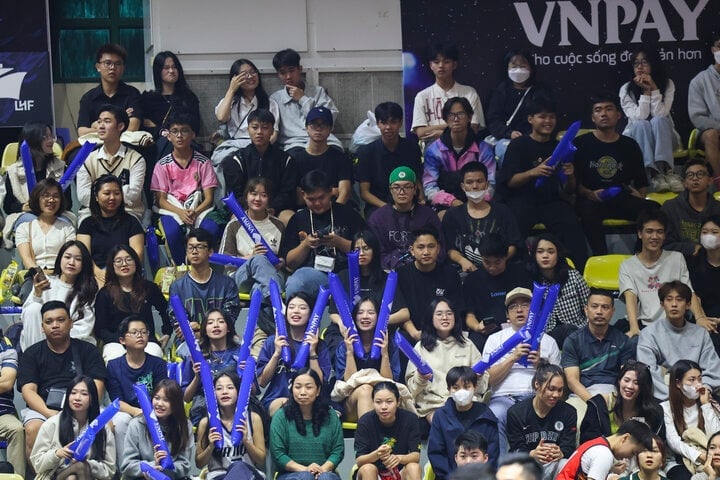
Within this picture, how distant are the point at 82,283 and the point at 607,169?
4038 millimetres

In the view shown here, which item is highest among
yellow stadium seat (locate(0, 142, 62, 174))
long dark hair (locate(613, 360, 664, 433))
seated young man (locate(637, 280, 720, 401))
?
yellow stadium seat (locate(0, 142, 62, 174))

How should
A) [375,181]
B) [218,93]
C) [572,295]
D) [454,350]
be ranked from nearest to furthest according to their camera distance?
[454,350]
[572,295]
[375,181]
[218,93]

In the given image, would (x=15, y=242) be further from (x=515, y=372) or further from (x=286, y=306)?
(x=515, y=372)

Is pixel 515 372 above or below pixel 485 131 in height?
below

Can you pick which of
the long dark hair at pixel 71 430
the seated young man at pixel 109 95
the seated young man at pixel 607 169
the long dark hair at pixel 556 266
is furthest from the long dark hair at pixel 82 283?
the seated young man at pixel 607 169

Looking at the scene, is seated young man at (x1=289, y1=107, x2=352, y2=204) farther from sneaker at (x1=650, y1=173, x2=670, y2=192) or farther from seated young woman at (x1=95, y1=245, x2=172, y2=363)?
sneaker at (x1=650, y1=173, x2=670, y2=192)

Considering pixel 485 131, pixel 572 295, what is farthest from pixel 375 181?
pixel 572 295

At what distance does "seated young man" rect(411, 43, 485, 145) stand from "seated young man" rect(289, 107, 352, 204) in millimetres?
879

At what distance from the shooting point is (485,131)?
11805mm

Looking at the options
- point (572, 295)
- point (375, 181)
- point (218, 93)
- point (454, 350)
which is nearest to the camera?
point (454, 350)

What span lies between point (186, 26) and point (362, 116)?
1.61 meters

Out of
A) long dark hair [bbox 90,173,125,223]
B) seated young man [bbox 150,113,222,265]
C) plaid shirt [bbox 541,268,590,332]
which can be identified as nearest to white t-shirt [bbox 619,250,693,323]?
plaid shirt [bbox 541,268,590,332]

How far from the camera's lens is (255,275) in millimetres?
10102

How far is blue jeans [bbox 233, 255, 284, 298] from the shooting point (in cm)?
1006
